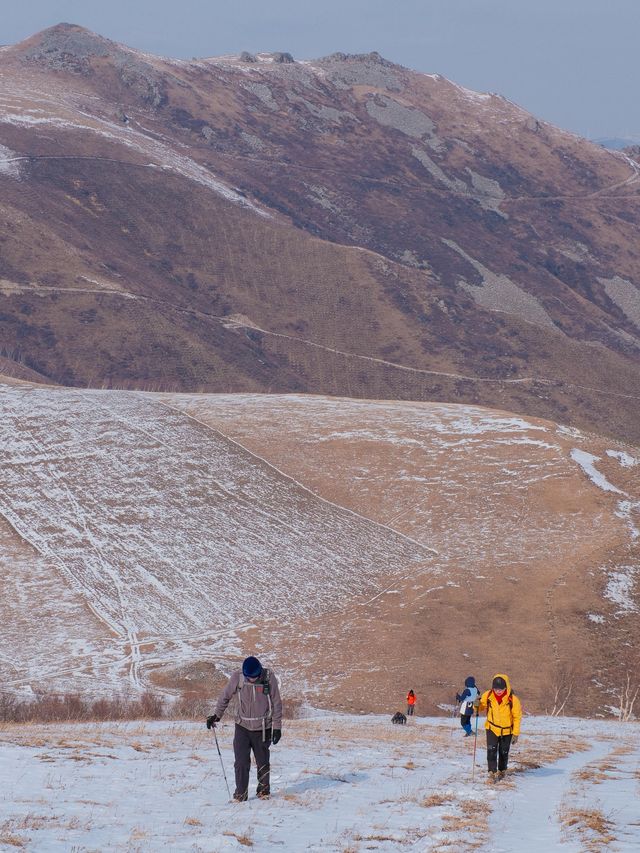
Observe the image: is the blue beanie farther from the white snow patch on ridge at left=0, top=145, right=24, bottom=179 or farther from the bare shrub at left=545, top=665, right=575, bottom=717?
the white snow patch on ridge at left=0, top=145, right=24, bottom=179

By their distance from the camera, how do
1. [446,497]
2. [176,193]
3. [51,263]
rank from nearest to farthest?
[446,497] → [51,263] → [176,193]

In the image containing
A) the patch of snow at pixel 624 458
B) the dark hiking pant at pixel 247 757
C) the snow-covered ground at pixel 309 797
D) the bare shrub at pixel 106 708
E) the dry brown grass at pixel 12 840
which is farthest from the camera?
the patch of snow at pixel 624 458

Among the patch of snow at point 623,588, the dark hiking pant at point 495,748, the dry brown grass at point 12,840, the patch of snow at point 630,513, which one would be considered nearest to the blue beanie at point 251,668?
the dry brown grass at point 12,840

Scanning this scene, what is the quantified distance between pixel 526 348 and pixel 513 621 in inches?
5037

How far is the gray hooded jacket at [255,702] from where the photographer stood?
46.2 ft

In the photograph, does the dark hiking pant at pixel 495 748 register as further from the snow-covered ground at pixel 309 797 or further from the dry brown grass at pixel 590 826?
the dry brown grass at pixel 590 826

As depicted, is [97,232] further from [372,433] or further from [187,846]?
[187,846]

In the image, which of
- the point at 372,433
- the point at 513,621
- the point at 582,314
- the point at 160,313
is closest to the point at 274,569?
the point at 513,621

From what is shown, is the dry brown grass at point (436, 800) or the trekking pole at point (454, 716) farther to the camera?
the trekking pole at point (454, 716)

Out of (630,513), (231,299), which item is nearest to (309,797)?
(630,513)

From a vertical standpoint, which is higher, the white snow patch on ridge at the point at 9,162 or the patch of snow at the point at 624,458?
the white snow patch on ridge at the point at 9,162

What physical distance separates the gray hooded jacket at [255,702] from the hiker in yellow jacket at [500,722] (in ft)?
13.0

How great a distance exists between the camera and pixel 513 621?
43406 millimetres

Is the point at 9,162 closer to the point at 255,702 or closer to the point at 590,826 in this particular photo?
the point at 255,702
